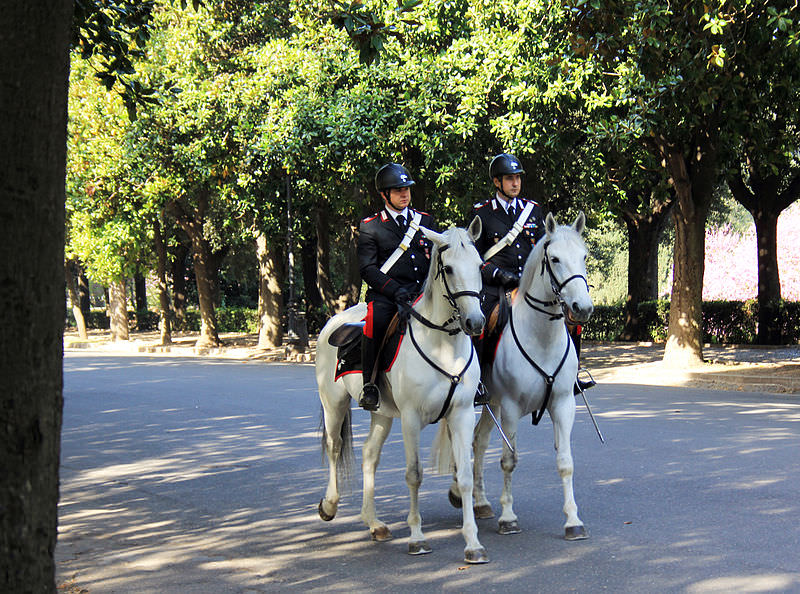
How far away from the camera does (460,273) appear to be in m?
6.36

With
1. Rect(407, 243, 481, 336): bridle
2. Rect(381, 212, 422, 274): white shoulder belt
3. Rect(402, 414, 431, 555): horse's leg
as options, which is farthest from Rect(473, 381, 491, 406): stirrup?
Rect(381, 212, 422, 274): white shoulder belt

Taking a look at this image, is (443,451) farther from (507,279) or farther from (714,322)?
(714,322)

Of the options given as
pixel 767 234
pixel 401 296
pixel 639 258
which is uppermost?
pixel 767 234

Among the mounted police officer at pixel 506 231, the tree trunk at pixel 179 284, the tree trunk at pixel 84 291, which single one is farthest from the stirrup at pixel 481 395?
the tree trunk at pixel 84 291

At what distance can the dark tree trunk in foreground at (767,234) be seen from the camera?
2672 centimetres

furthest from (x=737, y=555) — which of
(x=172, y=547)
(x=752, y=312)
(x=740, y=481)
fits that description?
(x=752, y=312)

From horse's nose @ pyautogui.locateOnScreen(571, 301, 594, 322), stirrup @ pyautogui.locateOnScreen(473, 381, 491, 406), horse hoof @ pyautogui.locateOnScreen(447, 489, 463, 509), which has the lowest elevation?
horse hoof @ pyautogui.locateOnScreen(447, 489, 463, 509)

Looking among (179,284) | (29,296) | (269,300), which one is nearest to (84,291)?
(179,284)

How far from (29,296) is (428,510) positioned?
5.06 meters

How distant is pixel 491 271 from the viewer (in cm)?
782

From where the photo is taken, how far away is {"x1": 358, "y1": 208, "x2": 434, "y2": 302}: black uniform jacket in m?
7.34

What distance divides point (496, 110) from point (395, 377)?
16.2 m

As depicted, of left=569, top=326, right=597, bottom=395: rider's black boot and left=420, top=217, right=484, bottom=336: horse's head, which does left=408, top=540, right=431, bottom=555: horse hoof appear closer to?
left=420, top=217, right=484, bottom=336: horse's head

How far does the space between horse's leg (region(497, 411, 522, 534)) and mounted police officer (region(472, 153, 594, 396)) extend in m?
0.84
